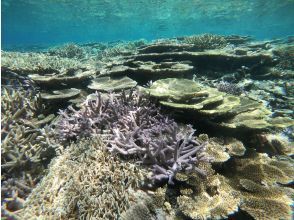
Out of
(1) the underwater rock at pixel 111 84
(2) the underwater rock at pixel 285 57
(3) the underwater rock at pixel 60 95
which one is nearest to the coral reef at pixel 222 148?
(1) the underwater rock at pixel 111 84

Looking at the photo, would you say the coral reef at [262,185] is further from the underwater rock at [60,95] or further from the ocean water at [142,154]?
the underwater rock at [60,95]

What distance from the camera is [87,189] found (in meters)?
2.57

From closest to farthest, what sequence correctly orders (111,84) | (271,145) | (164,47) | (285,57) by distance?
(271,145) → (111,84) → (164,47) → (285,57)

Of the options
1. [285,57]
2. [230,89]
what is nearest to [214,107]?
[230,89]

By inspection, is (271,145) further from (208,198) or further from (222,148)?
(208,198)

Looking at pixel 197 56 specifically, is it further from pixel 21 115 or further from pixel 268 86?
pixel 21 115

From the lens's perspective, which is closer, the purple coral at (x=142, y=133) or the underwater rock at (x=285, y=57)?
the purple coral at (x=142, y=133)

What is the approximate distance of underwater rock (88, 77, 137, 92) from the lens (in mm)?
4680

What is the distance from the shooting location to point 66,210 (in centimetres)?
250

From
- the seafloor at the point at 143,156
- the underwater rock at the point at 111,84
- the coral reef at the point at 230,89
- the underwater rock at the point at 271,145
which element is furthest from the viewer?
the coral reef at the point at 230,89

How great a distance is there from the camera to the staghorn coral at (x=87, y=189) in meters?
2.44

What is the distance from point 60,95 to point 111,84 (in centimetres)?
114

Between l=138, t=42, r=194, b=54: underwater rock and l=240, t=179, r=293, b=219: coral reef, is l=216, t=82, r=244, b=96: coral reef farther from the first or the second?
l=240, t=179, r=293, b=219: coral reef

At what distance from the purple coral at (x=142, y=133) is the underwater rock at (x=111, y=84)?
1.76 feet
